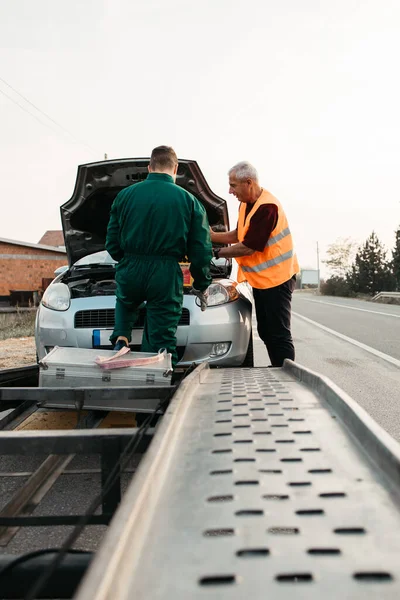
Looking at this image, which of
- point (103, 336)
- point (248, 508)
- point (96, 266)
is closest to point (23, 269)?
point (96, 266)

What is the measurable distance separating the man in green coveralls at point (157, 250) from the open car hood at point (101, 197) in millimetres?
977

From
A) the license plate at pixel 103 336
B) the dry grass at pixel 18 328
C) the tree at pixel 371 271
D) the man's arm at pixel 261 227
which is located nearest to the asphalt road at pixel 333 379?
the license plate at pixel 103 336

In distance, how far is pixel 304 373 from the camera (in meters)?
2.55

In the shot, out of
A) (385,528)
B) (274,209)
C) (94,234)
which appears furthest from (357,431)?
(94,234)

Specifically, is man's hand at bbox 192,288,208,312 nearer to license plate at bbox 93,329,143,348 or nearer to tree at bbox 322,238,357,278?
license plate at bbox 93,329,143,348

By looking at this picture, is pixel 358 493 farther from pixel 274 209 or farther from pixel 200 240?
pixel 274 209

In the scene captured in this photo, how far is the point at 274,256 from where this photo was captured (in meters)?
4.43

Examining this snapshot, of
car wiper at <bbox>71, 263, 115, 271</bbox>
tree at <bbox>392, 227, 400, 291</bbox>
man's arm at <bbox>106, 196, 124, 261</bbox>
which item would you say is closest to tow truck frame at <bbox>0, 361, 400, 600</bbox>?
man's arm at <bbox>106, 196, 124, 261</bbox>

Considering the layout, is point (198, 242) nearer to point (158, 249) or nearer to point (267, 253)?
point (158, 249)

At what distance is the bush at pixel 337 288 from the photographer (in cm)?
5836

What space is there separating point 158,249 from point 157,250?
10mm

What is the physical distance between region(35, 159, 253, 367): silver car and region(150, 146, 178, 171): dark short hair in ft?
2.55

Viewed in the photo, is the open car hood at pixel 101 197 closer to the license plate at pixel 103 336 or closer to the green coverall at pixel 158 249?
the green coverall at pixel 158 249

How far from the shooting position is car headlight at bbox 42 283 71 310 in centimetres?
430
